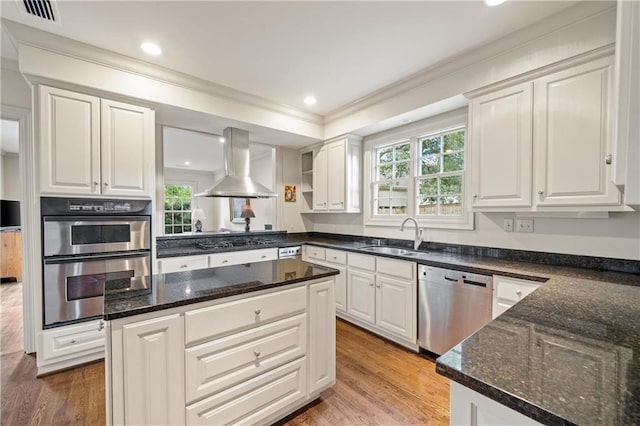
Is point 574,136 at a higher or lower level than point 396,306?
higher

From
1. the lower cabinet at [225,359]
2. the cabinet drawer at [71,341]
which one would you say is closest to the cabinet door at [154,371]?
the lower cabinet at [225,359]

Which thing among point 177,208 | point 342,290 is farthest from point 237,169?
point 177,208

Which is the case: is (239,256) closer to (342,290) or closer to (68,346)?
(342,290)

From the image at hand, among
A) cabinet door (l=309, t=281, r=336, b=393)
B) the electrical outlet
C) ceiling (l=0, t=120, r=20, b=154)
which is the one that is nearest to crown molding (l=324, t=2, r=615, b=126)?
the electrical outlet

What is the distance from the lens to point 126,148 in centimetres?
256

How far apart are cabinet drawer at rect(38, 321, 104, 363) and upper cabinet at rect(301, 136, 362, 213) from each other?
Answer: 2814 mm

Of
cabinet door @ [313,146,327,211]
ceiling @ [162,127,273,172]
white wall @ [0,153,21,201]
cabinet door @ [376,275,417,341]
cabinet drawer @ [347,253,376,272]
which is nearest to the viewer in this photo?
cabinet door @ [376,275,417,341]

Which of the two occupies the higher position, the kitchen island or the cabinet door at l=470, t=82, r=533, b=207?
the cabinet door at l=470, t=82, r=533, b=207

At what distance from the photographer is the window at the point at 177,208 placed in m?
7.86

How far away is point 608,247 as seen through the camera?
2.02 metres

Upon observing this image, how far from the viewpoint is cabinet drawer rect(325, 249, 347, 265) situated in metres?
3.42

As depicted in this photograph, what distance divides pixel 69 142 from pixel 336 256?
2.81m

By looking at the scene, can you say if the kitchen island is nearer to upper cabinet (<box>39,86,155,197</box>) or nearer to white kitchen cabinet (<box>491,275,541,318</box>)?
white kitchen cabinet (<box>491,275,541,318</box>)

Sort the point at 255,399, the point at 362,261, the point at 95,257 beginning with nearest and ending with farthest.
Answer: the point at 255,399, the point at 95,257, the point at 362,261
